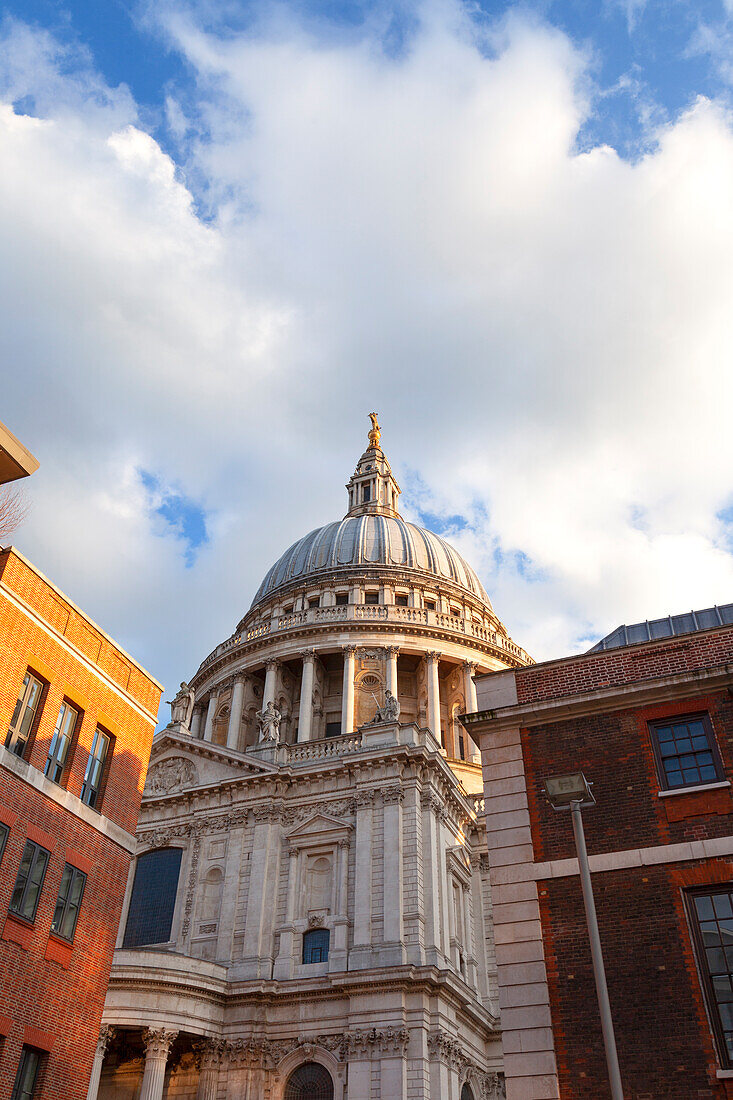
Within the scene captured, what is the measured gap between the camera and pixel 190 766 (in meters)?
44.0

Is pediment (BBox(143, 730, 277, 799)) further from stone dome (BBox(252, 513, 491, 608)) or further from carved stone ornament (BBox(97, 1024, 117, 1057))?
stone dome (BBox(252, 513, 491, 608))

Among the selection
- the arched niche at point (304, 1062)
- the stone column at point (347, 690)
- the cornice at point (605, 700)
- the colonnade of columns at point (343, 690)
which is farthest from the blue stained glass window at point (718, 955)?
the colonnade of columns at point (343, 690)

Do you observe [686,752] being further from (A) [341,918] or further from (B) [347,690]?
(B) [347,690]

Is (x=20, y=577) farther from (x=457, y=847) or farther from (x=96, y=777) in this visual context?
(x=457, y=847)

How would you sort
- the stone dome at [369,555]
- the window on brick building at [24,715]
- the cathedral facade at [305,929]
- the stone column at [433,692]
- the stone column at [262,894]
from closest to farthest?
1. the window on brick building at [24,715]
2. the cathedral facade at [305,929]
3. the stone column at [262,894]
4. the stone column at [433,692]
5. the stone dome at [369,555]

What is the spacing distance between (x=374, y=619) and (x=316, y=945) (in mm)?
27779

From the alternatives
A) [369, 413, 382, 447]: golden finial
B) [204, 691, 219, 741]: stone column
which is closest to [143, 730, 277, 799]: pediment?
[204, 691, 219, 741]: stone column

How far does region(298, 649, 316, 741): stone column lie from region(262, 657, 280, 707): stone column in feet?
6.05

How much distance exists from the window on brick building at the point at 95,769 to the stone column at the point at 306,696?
3414 cm

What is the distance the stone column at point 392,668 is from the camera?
59281mm

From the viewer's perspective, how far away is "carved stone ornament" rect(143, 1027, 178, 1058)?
1272 inches

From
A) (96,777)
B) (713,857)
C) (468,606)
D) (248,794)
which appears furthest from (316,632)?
(713,857)

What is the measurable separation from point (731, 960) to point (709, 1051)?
4.74ft

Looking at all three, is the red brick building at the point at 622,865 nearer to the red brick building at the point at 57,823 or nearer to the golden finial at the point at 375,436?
the red brick building at the point at 57,823
